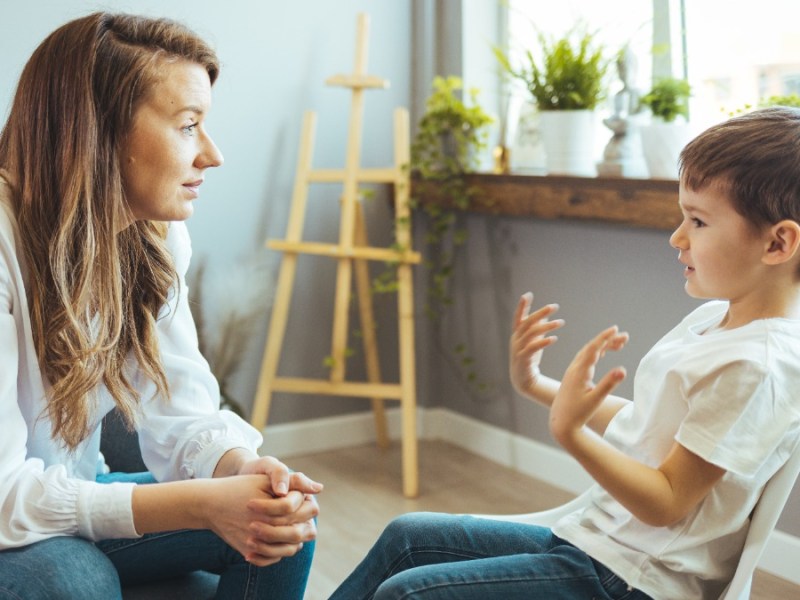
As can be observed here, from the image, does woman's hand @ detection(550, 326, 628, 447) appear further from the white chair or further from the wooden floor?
the wooden floor

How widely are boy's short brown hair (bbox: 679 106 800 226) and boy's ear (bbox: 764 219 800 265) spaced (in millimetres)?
14

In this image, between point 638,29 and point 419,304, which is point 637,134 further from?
point 419,304

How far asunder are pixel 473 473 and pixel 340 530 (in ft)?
2.11

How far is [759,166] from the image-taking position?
136cm

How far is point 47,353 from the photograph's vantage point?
1.42 m

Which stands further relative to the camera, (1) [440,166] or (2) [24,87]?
(1) [440,166]

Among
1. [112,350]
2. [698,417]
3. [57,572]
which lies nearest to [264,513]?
[57,572]

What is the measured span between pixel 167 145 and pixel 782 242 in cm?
91

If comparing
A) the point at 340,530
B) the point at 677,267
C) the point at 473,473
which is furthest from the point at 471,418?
the point at 677,267

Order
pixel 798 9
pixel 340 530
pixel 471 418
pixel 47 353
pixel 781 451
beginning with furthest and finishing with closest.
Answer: pixel 471 418 < pixel 340 530 < pixel 798 9 < pixel 47 353 < pixel 781 451

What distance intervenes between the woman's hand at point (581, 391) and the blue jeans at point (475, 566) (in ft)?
0.80

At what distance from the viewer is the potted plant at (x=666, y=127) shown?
2672mm

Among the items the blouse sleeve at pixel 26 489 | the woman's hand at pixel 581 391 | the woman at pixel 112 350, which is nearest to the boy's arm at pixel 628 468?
the woman's hand at pixel 581 391

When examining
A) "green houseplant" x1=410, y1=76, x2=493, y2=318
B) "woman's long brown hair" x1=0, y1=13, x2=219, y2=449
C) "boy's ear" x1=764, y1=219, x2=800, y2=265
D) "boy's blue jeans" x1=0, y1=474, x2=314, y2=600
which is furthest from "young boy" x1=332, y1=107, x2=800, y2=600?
"green houseplant" x1=410, y1=76, x2=493, y2=318
